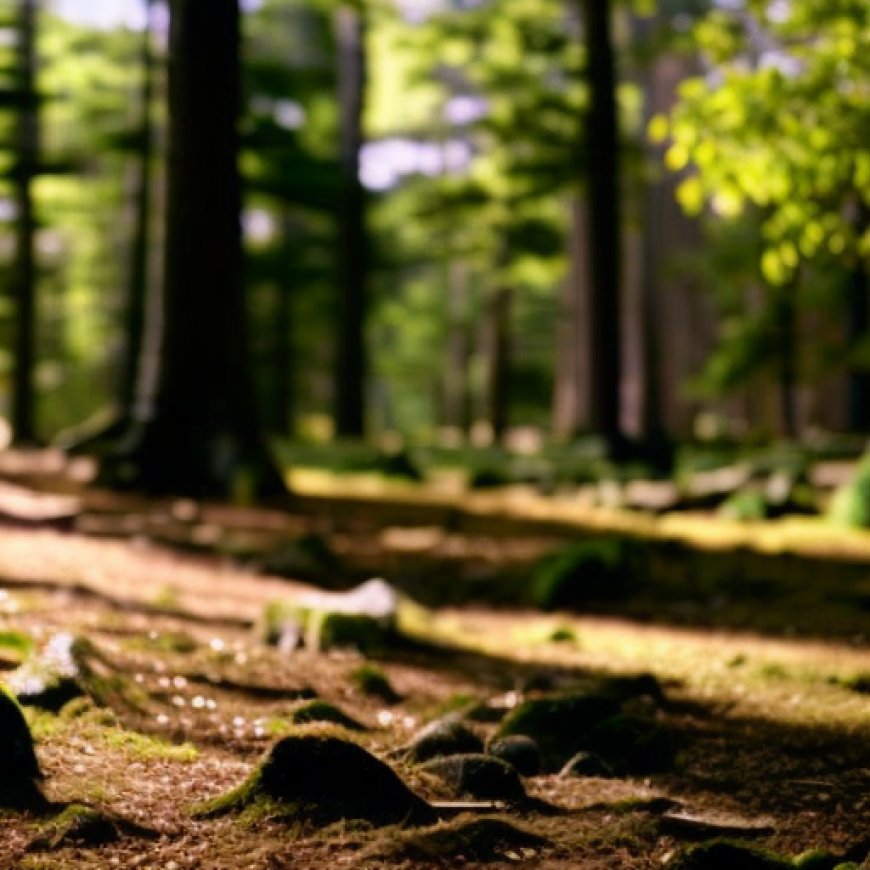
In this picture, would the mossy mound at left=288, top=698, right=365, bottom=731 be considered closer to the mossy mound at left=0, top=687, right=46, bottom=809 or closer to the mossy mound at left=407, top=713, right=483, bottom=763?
the mossy mound at left=407, top=713, right=483, bottom=763

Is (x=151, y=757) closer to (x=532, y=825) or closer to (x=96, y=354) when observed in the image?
(x=532, y=825)

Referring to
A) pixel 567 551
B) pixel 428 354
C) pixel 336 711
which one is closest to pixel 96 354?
pixel 428 354

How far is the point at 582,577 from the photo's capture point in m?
7.91

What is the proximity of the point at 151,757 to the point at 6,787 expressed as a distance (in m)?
0.65

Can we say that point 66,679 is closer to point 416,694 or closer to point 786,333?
point 416,694

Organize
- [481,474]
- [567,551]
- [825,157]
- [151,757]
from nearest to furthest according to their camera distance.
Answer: [151,757]
[825,157]
[567,551]
[481,474]

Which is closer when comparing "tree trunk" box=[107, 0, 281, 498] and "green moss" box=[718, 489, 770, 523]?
"green moss" box=[718, 489, 770, 523]

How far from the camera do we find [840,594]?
24.2 feet

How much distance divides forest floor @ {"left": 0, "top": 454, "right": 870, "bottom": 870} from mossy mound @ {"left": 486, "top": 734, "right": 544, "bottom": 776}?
65 millimetres

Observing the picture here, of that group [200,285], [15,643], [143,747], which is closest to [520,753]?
[143,747]

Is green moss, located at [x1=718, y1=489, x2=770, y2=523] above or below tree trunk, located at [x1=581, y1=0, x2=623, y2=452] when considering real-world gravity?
below

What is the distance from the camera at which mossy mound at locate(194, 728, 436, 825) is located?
360 cm

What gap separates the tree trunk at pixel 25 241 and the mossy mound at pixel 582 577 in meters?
12.8

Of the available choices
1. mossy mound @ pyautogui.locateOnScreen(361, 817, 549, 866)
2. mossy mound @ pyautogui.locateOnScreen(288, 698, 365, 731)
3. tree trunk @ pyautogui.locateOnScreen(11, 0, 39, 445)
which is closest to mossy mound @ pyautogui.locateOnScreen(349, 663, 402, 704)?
mossy mound @ pyautogui.locateOnScreen(288, 698, 365, 731)
